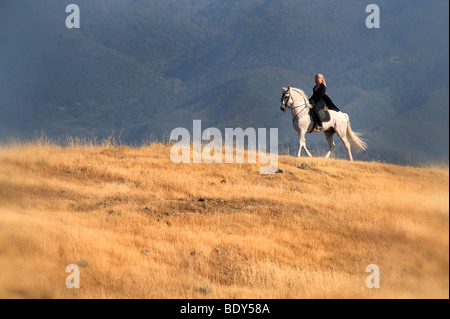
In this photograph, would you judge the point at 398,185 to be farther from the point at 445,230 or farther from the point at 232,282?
the point at 445,230

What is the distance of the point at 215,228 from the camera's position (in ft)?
58.7

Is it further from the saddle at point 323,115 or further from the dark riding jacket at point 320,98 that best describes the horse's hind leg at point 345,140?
the dark riding jacket at point 320,98

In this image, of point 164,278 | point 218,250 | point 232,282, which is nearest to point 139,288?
point 164,278

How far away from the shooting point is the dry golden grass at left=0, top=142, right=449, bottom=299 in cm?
1238

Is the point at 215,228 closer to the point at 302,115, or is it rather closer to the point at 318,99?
the point at 302,115

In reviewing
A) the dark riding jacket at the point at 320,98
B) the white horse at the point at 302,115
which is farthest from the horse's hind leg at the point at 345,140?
the dark riding jacket at the point at 320,98

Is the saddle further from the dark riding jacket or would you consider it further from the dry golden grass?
the dry golden grass

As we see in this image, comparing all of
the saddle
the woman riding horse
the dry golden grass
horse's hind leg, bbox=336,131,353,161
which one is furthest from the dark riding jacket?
the dry golden grass

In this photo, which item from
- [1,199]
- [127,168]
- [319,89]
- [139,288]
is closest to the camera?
[139,288]

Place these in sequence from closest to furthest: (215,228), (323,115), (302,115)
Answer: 1. (215,228)
2. (302,115)
3. (323,115)

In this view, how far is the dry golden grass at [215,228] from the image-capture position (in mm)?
12383

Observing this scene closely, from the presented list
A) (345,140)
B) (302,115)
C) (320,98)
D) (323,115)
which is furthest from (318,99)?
(345,140)

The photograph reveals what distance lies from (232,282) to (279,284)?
1157 millimetres
